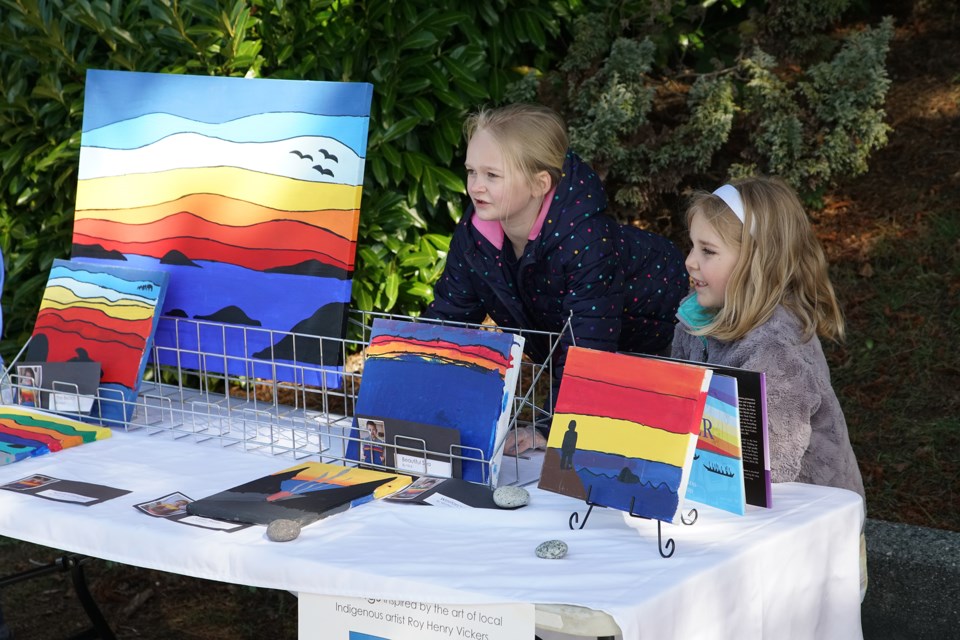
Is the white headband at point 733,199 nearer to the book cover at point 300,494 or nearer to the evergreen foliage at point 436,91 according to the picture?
the book cover at point 300,494

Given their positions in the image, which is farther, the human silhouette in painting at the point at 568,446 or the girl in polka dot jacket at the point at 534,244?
the girl in polka dot jacket at the point at 534,244

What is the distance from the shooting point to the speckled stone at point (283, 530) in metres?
1.77

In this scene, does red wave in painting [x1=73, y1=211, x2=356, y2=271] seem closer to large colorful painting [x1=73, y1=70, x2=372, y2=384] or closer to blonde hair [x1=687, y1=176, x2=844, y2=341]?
large colorful painting [x1=73, y1=70, x2=372, y2=384]

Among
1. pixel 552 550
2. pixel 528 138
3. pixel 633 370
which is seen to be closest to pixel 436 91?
pixel 528 138

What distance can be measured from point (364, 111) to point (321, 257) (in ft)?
1.18

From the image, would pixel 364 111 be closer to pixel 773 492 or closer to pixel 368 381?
pixel 368 381

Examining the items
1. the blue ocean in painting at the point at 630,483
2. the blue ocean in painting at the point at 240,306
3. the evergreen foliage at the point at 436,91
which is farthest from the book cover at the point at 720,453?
the evergreen foliage at the point at 436,91

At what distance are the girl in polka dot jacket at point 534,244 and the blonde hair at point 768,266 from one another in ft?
0.95

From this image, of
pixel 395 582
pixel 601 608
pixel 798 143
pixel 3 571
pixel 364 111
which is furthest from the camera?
pixel 798 143

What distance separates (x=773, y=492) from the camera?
200 centimetres

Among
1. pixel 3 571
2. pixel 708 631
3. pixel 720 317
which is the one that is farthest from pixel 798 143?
pixel 3 571

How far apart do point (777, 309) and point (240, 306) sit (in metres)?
1.29

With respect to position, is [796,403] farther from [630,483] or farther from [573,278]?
[573,278]

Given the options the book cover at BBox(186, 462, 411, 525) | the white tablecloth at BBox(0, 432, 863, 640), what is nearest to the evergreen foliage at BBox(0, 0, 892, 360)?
the book cover at BBox(186, 462, 411, 525)
